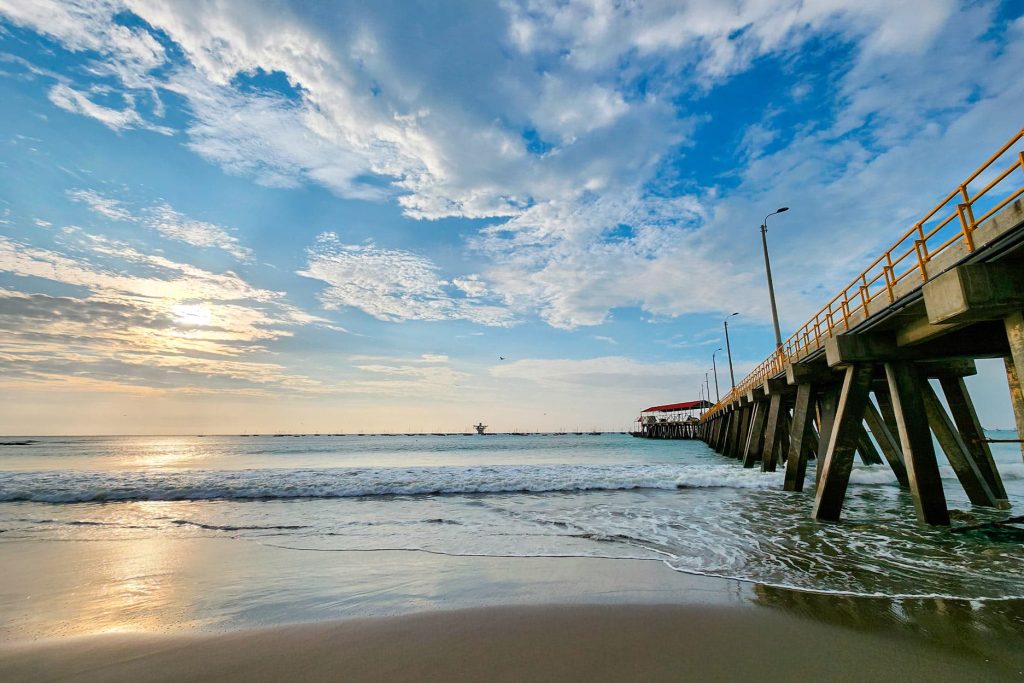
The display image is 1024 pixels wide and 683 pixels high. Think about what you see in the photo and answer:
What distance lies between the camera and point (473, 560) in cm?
684

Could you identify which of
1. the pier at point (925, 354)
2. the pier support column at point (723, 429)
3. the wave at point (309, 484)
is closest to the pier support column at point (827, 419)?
the pier at point (925, 354)

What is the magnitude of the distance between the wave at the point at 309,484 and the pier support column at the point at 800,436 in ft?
6.43

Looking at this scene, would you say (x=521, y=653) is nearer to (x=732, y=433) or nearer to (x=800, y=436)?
(x=800, y=436)

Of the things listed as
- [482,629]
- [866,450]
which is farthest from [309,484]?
[866,450]

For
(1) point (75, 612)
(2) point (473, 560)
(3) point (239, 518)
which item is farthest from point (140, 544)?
(2) point (473, 560)

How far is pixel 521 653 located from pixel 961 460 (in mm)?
11915

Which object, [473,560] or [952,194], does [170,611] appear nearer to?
[473,560]

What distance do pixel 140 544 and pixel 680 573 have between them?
938 cm

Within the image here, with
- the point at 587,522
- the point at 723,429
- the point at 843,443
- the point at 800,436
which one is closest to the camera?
the point at 843,443

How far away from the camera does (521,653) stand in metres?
Answer: 3.68

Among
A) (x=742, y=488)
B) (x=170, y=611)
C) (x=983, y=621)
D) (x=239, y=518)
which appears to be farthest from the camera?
(x=742, y=488)

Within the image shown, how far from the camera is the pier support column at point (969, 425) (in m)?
10.7

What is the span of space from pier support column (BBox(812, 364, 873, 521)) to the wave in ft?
21.5

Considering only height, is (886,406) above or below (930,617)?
above
